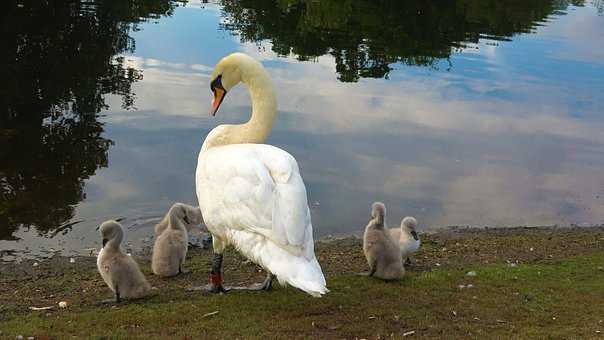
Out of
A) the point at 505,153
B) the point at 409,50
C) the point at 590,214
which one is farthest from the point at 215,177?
the point at 409,50

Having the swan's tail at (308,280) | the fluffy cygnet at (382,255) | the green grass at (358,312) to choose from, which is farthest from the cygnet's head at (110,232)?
the fluffy cygnet at (382,255)

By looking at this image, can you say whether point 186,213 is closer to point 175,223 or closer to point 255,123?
point 175,223

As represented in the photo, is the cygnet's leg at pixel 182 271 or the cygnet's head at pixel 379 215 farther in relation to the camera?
the cygnet's leg at pixel 182 271

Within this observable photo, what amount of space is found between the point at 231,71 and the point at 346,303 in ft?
10.9

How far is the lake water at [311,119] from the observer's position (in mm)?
14656

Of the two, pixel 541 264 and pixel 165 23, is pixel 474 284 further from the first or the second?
pixel 165 23

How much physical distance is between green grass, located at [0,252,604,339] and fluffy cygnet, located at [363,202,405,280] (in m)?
0.15

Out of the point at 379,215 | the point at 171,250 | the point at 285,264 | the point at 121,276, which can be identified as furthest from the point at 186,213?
the point at 285,264

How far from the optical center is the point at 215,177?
800 cm

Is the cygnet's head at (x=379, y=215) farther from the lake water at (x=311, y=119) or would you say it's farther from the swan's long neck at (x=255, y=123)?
the lake water at (x=311, y=119)

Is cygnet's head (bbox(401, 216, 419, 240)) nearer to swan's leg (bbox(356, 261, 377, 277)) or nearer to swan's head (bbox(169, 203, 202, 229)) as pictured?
swan's leg (bbox(356, 261, 377, 277))

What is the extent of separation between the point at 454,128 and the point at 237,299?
1493cm

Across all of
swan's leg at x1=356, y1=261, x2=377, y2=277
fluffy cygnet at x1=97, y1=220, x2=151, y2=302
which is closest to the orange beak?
fluffy cygnet at x1=97, y1=220, x2=151, y2=302

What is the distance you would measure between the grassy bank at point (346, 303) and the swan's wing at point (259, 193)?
1.02m
